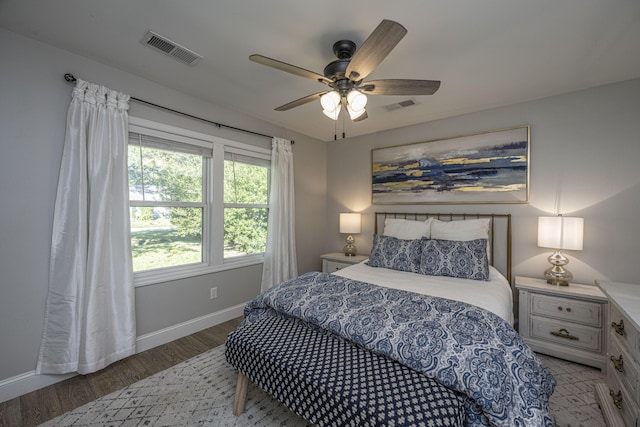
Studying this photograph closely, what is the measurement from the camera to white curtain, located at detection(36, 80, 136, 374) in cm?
195

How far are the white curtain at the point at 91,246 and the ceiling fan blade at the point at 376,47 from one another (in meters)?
1.97

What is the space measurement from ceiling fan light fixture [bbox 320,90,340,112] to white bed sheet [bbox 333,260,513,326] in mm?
1502

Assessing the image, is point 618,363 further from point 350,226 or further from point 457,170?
point 350,226

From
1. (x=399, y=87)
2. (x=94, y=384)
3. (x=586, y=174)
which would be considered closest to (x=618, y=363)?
(x=586, y=174)

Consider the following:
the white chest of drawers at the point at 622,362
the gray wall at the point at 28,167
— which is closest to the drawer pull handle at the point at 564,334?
the white chest of drawers at the point at 622,362

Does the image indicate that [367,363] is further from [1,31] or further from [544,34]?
[1,31]

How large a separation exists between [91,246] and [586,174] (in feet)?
14.3

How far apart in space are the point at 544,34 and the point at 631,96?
1.39 metres

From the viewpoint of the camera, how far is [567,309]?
2.27 m

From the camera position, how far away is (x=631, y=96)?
91.0 inches

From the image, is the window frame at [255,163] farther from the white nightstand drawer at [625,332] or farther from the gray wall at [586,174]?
the white nightstand drawer at [625,332]

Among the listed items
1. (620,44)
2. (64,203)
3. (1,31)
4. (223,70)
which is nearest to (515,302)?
(620,44)

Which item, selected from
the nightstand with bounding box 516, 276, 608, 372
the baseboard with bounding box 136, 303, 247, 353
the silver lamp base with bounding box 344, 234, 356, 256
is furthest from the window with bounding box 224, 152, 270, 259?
the nightstand with bounding box 516, 276, 608, 372

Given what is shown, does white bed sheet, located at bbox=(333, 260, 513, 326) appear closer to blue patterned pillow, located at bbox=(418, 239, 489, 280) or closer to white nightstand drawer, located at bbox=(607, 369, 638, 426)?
blue patterned pillow, located at bbox=(418, 239, 489, 280)
